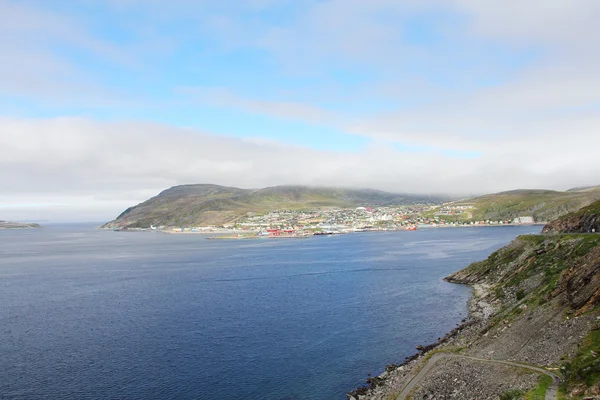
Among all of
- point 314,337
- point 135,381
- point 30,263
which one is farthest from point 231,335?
point 30,263

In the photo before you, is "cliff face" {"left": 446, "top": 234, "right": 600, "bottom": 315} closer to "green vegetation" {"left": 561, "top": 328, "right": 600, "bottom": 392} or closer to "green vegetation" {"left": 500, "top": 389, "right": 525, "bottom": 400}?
"green vegetation" {"left": 561, "top": 328, "right": 600, "bottom": 392}

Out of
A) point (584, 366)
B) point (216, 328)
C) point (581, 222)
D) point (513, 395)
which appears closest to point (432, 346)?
point (513, 395)

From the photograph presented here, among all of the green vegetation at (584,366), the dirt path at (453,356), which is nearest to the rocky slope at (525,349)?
the green vegetation at (584,366)

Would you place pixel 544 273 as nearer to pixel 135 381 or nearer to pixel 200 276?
pixel 135 381

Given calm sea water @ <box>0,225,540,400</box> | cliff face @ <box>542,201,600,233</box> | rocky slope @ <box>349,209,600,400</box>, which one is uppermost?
cliff face @ <box>542,201,600,233</box>

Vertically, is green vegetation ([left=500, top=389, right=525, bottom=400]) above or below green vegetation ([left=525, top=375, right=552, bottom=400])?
below

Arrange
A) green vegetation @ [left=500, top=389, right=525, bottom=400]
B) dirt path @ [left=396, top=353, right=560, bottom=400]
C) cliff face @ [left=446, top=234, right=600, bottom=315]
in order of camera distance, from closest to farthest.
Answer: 1. green vegetation @ [left=500, top=389, right=525, bottom=400]
2. dirt path @ [left=396, top=353, right=560, bottom=400]
3. cliff face @ [left=446, top=234, right=600, bottom=315]

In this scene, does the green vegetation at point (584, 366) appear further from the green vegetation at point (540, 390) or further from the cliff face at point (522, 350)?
the green vegetation at point (540, 390)

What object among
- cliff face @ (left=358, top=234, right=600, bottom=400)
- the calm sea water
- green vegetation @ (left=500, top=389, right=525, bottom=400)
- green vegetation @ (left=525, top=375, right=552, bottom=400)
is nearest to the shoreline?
cliff face @ (left=358, top=234, right=600, bottom=400)
